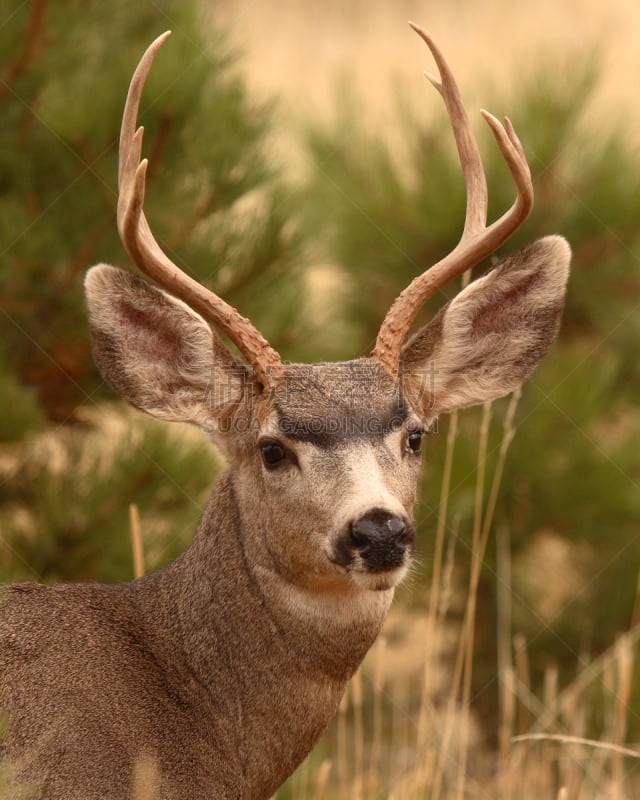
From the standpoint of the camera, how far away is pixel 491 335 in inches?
208

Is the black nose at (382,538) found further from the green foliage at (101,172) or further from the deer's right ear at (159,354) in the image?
the green foliage at (101,172)

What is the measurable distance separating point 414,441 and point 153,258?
110cm

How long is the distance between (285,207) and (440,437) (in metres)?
2.52

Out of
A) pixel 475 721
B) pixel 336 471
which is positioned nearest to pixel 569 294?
pixel 475 721

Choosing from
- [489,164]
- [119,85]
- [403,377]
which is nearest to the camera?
[403,377]

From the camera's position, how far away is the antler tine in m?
4.52

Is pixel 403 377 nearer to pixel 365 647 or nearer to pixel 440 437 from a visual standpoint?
pixel 365 647

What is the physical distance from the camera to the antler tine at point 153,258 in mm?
4516

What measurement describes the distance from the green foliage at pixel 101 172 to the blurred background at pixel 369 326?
0.01 m

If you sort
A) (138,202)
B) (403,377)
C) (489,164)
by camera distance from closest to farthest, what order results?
(138,202)
(403,377)
(489,164)

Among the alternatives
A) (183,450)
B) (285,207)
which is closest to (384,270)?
(285,207)

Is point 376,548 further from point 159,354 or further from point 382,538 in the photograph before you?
point 159,354

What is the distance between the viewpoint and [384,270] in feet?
33.2

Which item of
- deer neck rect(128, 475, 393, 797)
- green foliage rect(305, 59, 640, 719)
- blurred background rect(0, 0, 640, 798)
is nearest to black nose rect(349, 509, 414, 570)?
deer neck rect(128, 475, 393, 797)
